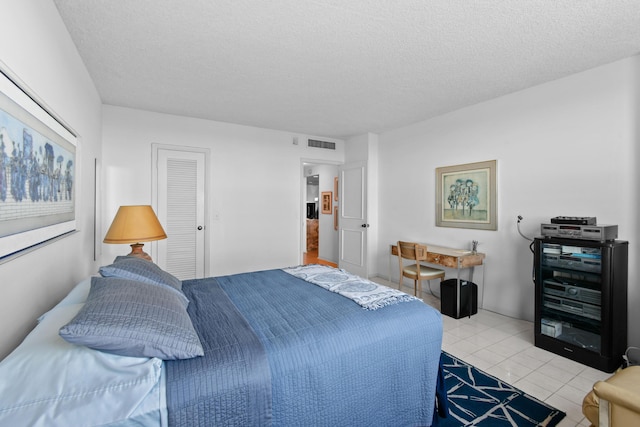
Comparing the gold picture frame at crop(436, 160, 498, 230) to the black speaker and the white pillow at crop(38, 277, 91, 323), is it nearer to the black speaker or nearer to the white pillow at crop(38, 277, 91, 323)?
the black speaker

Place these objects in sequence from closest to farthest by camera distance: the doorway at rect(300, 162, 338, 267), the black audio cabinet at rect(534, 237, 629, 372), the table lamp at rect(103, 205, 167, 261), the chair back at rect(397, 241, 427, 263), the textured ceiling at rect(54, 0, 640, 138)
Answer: the textured ceiling at rect(54, 0, 640, 138)
the black audio cabinet at rect(534, 237, 629, 372)
the table lamp at rect(103, 205, 167, 261)
the chair back at rect(397, 241, 427, 263)
the doorway at rect(300, 162, 338, 267)

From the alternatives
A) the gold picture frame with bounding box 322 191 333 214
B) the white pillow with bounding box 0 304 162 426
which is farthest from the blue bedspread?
the gold picture frame with bounding box 322 191 333 214

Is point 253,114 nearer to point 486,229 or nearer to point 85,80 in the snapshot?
point 85,80

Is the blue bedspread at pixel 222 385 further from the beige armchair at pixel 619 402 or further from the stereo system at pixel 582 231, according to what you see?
the stereo system at pixel 582 231

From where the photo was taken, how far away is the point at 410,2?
1891 millimetres

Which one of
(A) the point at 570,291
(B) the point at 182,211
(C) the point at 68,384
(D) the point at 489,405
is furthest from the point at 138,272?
(A) the point at 570,291

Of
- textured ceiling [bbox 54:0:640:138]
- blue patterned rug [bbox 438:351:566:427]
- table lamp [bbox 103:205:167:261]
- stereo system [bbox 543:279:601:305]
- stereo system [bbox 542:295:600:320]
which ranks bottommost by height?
blue patterned rug [bbox 438:351:566:427]

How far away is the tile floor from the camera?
2072mm

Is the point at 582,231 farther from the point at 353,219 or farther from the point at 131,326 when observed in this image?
the point at 353,219

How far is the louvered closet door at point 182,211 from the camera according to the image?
13.8 feet

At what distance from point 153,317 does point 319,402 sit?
2.71 ft

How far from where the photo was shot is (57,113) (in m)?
1.88

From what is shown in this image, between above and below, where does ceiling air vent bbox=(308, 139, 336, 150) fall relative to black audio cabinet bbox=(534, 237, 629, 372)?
above

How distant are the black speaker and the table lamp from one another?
10.4ft
